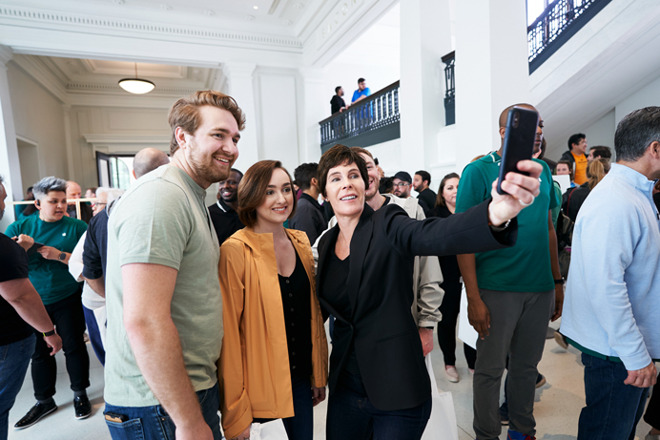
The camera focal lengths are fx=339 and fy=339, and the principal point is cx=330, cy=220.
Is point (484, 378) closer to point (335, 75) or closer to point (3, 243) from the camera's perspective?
point (3, 243)

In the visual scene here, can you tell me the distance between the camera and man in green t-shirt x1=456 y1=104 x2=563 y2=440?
69.0 inches

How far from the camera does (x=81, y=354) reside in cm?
267

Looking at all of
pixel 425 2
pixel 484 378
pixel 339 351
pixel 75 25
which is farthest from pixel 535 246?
pixel 75 25

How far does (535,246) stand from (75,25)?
31.2ft

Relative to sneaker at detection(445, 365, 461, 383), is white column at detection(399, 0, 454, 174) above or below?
above

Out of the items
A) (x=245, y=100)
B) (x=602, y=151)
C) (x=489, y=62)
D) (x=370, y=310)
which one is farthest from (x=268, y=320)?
(x=245, y=100)

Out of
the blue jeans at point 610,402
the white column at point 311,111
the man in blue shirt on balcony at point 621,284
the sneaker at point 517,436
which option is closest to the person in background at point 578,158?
the man in blue shirt on balcony at point 621,284

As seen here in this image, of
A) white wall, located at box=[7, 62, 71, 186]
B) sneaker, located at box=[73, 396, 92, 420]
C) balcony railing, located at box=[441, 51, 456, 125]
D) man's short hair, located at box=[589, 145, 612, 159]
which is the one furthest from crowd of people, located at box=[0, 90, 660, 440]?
white wall, located at box=[7, 62, 71, 186]

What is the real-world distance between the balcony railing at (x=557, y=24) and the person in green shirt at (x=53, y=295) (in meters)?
6.95

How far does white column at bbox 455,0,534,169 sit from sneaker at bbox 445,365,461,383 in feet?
7.34

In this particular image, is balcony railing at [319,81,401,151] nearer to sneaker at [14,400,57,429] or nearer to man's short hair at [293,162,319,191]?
man's short hair at [293,162,319,191]

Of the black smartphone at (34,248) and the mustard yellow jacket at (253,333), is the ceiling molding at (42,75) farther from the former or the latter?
the mustard yellow jacket at (253,333)

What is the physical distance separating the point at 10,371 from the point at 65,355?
1.01 metres

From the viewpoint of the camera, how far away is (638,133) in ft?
4.59
